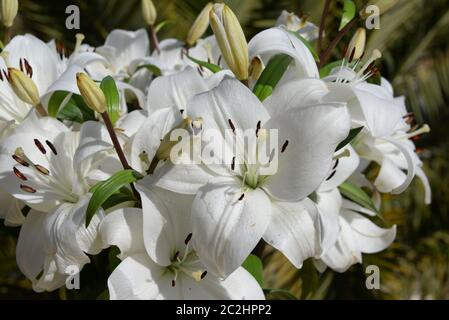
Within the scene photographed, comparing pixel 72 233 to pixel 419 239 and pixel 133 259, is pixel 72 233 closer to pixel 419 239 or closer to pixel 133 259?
pixel 133 259

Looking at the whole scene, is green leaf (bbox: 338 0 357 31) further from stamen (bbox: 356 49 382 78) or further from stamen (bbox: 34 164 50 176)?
stamen (bbox: 34 164 50 176)

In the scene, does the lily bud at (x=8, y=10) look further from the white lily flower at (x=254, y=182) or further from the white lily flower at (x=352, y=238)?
the white lily flower at (x=352, y=238)

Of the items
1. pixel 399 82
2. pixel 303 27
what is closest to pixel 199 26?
pixel 303 27

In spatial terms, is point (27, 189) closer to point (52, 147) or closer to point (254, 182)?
point (52, 147)

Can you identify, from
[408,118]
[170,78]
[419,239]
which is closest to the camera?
[170,78]

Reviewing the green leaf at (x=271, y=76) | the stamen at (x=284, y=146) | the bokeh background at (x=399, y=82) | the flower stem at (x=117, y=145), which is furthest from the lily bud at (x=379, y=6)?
the bokeh background at (x=399, y=82)
